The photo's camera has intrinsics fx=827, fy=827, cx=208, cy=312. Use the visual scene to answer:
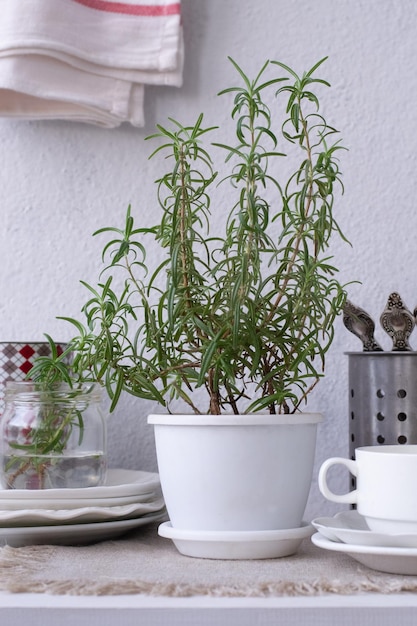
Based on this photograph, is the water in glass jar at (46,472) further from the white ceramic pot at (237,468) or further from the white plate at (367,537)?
the white plate at (367,537)

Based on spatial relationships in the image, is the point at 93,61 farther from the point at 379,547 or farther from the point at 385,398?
the point at 379,547

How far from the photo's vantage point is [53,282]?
41.6 inches

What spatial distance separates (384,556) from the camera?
62cm

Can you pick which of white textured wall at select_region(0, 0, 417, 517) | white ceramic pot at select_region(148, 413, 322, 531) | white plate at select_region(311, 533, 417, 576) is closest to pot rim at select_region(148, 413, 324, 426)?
white ceramic pot at select_region(148, 413, 322, 531)

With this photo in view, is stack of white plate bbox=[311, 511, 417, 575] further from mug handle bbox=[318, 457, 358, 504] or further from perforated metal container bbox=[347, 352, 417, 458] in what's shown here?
perforated metal container bbox=[347, 352, 417, 458]

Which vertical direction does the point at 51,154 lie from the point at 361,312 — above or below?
above

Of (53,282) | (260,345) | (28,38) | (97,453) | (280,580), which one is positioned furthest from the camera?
(53,282)

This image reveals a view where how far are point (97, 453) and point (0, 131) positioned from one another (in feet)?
1.55

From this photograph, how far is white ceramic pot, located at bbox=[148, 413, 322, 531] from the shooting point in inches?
27.5

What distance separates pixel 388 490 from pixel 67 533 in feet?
0.96

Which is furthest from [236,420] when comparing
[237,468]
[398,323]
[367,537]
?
[398,323]

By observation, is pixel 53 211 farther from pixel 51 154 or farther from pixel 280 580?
pixel 280 580

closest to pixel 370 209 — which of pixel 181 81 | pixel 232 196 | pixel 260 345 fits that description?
pixel 232 196

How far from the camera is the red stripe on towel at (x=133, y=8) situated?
100 cm
